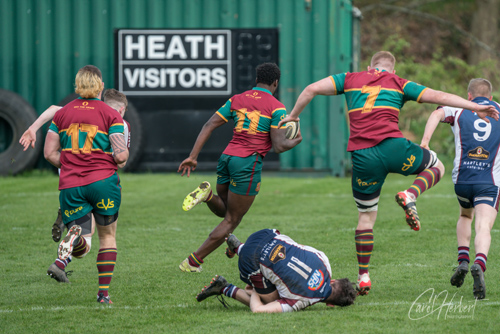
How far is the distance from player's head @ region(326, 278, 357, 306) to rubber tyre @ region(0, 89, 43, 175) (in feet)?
40.0

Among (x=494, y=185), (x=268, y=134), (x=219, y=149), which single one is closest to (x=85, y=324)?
(x=268, y=134)

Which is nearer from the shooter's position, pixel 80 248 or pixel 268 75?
pixel 80 248

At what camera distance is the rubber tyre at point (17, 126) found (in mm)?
16797

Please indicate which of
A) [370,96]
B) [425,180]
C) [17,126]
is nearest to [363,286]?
[425,180]

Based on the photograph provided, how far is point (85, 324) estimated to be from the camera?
221 inches

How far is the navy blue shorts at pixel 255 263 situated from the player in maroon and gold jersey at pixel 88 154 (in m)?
1.18

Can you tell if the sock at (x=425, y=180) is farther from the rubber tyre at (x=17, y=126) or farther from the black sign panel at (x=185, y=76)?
the rubber tyre at (x=17, y=126)

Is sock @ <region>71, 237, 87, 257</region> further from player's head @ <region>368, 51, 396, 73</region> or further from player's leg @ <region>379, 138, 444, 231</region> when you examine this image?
player's head @ <region>368, 51, 396, 73</region>

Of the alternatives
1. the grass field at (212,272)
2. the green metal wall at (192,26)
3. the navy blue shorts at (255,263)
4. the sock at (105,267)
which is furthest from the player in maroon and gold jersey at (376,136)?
the green metal wall at (192,26)

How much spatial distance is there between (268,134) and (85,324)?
9.18 ft

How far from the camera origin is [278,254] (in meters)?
5.81

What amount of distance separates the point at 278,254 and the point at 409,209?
3.89 ft

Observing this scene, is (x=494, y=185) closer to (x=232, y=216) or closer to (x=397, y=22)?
(x=232, y=216)

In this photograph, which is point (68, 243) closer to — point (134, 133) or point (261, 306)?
point (261, 306)
